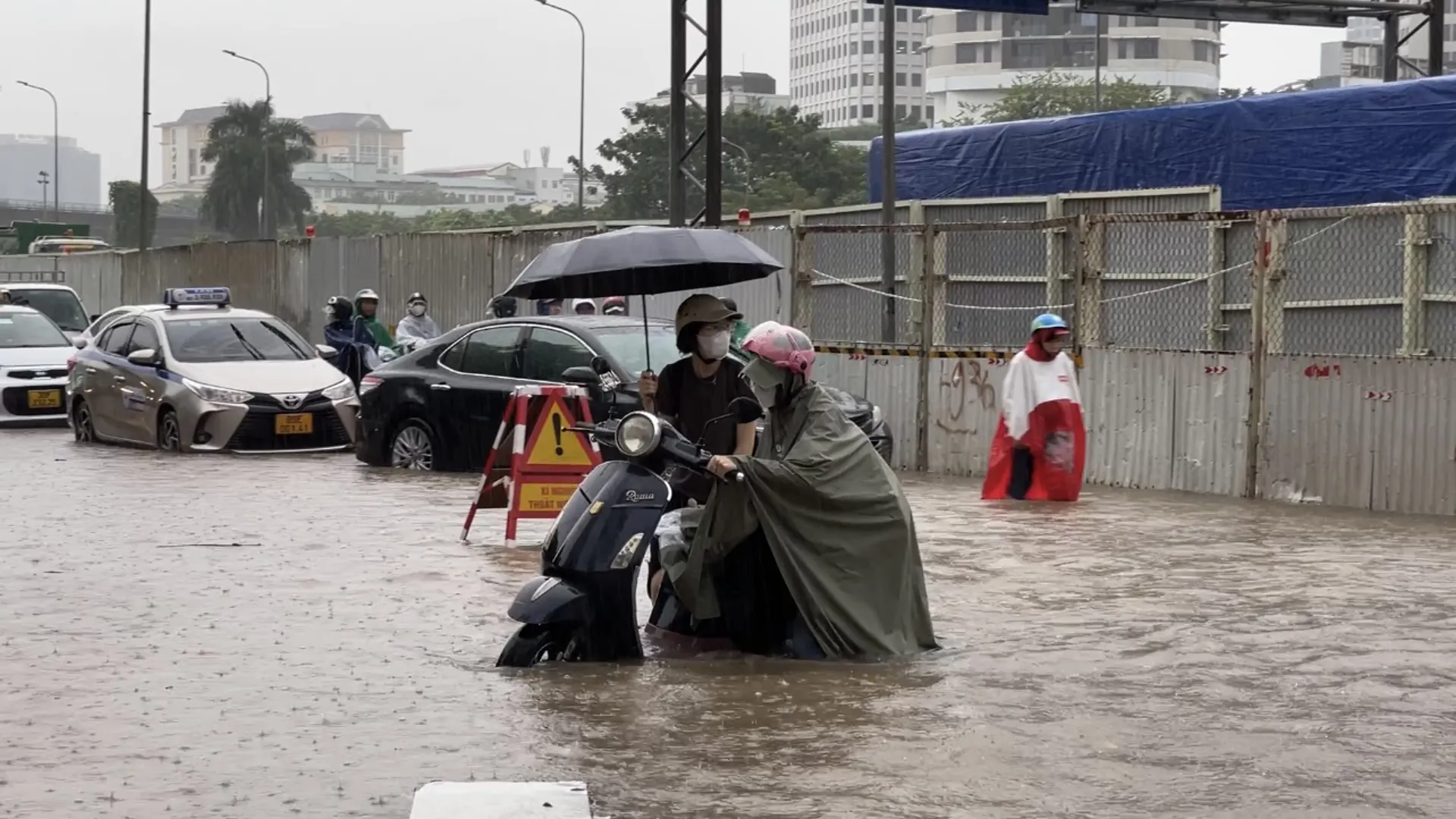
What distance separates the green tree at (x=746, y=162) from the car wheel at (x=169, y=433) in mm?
60850

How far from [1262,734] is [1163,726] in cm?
33

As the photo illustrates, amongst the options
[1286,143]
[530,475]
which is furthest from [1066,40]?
[530,475]

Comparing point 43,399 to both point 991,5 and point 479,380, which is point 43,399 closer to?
point 479,380

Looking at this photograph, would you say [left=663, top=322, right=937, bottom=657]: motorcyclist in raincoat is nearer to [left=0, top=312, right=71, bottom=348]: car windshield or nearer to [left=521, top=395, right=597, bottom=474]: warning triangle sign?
[left=521, top=395, right=597, bottom=474]: warning triangle sign

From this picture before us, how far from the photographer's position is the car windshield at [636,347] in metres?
16.3

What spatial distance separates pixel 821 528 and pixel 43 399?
58.9 ft

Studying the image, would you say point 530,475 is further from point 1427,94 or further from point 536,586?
point 1427,94

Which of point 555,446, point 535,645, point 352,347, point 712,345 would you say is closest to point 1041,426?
point 555,446

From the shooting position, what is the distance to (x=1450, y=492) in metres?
14.8

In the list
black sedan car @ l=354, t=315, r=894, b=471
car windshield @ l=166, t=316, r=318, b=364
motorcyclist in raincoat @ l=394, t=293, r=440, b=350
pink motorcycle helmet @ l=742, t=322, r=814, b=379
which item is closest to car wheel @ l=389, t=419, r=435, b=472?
black sedan car @ l=354, t=315, r=894, b=471

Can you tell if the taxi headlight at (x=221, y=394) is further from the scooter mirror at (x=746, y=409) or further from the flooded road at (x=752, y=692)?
the scooter mirror at (x=746, y=409)

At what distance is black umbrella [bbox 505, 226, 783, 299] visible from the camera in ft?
34.0

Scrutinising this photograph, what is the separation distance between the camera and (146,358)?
20250mm

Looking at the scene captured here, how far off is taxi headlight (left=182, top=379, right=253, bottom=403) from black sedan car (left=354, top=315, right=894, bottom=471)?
181 cm
